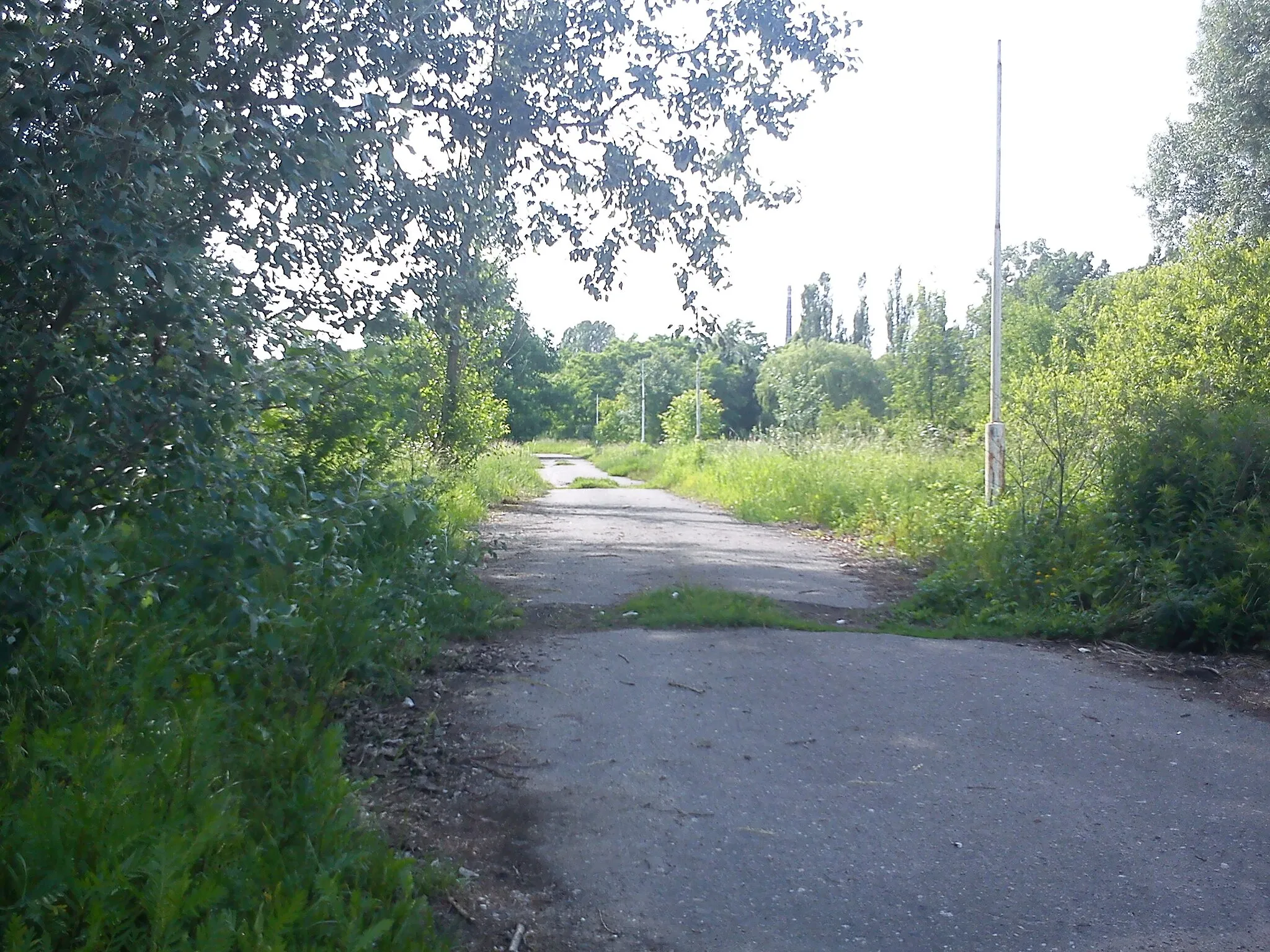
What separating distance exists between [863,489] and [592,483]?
19937 mm

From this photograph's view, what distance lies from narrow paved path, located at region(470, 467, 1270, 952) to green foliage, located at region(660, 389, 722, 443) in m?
41.4

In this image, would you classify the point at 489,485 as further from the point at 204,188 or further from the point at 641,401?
the point at 641,401

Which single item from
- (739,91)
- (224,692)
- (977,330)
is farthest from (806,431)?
(977,330)

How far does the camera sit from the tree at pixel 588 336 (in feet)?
533

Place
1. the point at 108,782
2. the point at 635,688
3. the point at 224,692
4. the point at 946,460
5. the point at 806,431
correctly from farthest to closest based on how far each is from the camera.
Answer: the point at 806,431 → the point at 946,460 → the point at 635,688 → the point at 224,692 → the point at 108,782

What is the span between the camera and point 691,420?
52188mm

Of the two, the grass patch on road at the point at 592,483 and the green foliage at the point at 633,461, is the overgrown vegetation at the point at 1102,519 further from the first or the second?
the green foliage at the point at 633,461

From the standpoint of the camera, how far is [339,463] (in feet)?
21.3

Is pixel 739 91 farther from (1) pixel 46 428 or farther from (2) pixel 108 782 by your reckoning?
(2) pixel 108 782

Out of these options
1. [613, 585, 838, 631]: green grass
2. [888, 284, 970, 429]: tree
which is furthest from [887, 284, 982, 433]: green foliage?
[613, 585, 838, 631]: green grass

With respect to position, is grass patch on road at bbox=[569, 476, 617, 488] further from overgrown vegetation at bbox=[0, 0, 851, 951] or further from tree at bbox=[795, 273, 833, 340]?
tree at bbox=[795, 273, 833, 340]

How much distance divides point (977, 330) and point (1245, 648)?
178ft

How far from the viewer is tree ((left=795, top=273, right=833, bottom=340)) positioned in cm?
9362

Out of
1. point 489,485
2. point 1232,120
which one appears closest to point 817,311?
point 1232,120
